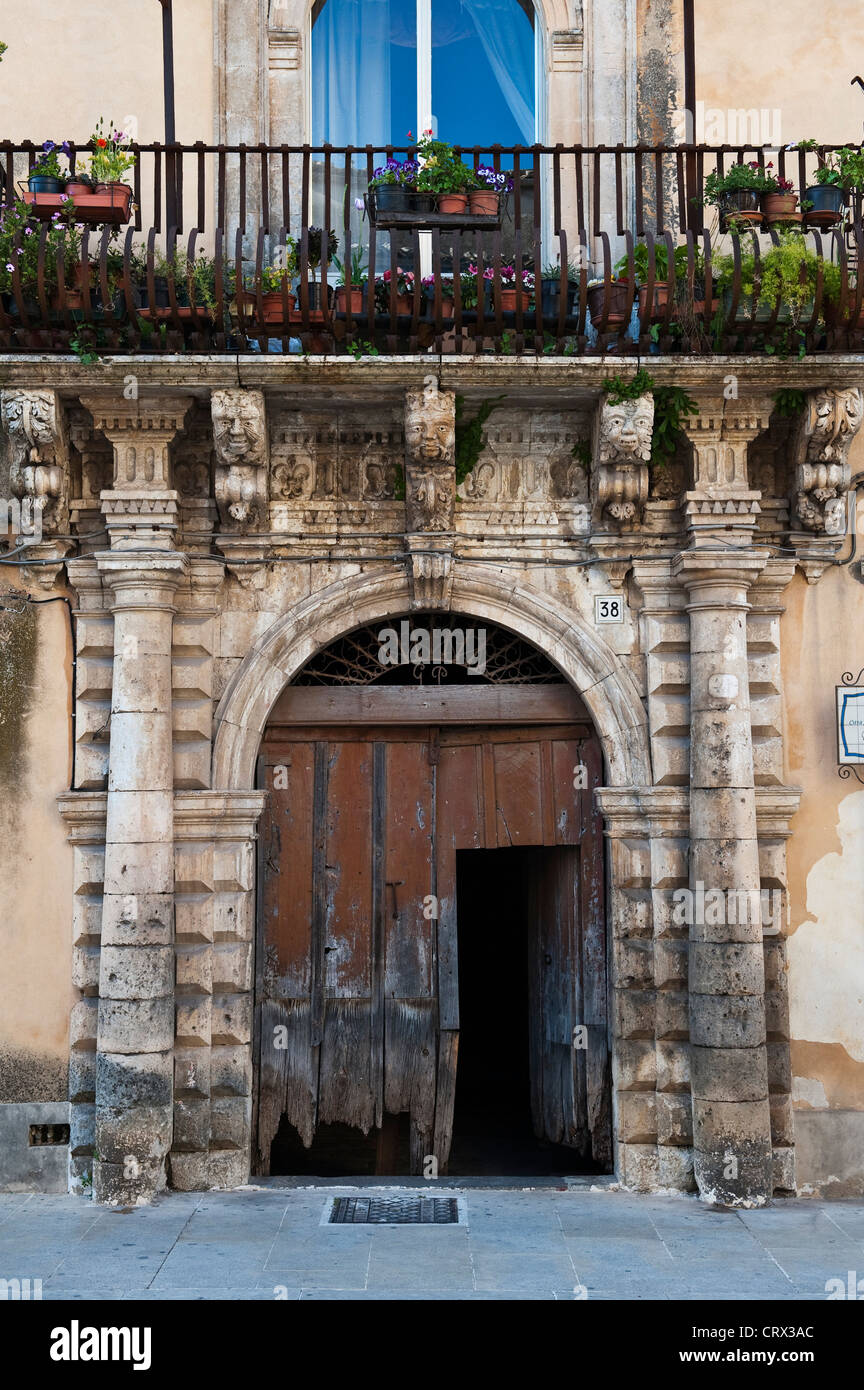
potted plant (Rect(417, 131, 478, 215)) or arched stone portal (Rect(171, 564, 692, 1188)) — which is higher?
potted plant (Rect(417, 131, 478, 215))

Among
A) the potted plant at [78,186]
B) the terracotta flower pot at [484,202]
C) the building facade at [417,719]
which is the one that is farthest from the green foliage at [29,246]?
the terracotta flower pot at [484,202]

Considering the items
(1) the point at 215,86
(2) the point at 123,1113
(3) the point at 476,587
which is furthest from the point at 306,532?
(2) the point at 123,1113

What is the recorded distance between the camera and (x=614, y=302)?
6.31 m

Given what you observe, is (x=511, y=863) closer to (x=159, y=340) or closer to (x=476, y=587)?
(x=476, y=587)

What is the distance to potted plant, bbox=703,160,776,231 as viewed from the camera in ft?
21.0

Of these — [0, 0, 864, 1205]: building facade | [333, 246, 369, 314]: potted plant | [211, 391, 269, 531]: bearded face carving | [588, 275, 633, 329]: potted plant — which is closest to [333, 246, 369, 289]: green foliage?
[333, 246, 369, 314]: potted plant

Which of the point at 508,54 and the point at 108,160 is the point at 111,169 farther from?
the point at 508,54

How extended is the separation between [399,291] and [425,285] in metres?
0.15

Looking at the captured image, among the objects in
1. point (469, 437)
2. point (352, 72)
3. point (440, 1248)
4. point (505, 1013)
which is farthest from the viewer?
point (505, 1013)

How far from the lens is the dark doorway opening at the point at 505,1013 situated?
731cm

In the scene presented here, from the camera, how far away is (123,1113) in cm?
618

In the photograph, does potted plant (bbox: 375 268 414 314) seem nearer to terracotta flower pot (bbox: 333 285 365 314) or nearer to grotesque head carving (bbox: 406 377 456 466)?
terracotta flower pot (bbox: 333 285 365 314)

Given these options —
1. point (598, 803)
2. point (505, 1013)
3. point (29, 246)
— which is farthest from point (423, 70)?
point (505, 1013)

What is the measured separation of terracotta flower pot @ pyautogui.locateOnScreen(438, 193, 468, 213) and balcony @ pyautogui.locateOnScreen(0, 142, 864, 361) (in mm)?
66
